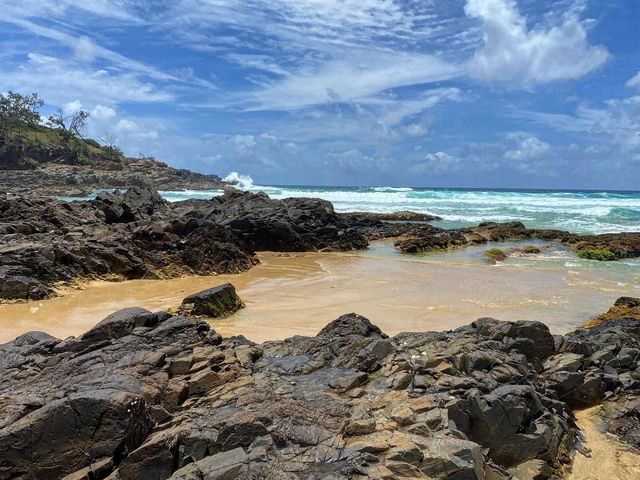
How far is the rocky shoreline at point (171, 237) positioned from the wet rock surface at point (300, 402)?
7.90 m

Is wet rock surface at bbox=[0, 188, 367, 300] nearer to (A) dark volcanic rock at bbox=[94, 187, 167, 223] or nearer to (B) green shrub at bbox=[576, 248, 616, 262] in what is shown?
(A) dark volcanic rock at bbox=[94, 187, 167, 223]

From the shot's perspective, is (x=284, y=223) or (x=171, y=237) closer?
(x=171, y=237)

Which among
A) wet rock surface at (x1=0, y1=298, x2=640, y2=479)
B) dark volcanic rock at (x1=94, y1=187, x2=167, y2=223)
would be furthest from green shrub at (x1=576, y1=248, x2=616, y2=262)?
dark volcanic rock at (x1=94, y1=187, x2=167, y2=223)

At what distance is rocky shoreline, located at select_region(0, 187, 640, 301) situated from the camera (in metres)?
13.7

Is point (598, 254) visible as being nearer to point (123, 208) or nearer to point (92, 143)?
point (123, 208)

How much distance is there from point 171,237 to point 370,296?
27.5 feet

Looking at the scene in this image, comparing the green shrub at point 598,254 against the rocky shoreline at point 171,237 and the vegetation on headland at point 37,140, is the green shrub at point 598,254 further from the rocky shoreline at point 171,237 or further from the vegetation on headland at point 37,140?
the vegetation on headland at point 37,140

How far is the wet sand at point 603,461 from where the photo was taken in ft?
18.7

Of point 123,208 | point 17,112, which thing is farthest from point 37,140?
point 123,208

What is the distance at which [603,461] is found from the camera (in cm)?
598

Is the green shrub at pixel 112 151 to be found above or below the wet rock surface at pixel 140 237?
above

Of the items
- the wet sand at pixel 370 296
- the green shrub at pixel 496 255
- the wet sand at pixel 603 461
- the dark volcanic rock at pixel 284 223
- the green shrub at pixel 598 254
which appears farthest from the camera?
the dark volcanic rock at pixel 284 223

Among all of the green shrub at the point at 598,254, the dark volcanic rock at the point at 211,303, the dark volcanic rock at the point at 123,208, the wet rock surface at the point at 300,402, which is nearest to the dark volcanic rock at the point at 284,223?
the dark volcanic rock at the point at 123,208

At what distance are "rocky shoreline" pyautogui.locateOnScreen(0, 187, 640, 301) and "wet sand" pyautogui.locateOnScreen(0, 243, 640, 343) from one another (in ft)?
2.91
